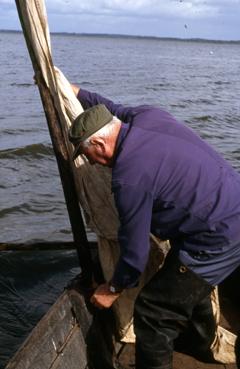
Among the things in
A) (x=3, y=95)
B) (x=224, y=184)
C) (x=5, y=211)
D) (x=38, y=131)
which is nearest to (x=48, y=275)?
(x=5, y=211)

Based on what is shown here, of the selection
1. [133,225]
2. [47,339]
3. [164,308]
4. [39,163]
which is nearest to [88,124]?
[133,225]

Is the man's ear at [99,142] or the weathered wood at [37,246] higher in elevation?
the man's ear at [99,142]

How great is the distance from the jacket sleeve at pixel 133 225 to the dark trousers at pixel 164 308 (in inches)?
11.9

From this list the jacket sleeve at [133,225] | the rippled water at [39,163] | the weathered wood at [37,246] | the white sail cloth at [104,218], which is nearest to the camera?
the jacket sleeve at [133,225]

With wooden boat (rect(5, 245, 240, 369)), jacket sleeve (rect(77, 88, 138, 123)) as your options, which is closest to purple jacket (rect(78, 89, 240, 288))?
jacket sleeve (rect(77, 88, 138, 123))

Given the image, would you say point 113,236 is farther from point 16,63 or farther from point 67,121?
point 16,63

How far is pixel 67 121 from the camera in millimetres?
4043

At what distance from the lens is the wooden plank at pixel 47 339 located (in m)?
3.41

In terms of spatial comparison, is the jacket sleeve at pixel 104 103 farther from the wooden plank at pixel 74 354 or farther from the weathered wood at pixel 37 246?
the wooden plank at pixel 74 354

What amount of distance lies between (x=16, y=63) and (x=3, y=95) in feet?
56.3

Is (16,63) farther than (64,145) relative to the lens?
Yes

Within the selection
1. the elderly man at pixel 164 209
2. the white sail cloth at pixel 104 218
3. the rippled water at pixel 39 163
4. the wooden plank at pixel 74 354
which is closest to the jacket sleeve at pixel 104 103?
the white sail cloth at pixel 104 218

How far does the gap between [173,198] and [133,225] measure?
301 millimetres

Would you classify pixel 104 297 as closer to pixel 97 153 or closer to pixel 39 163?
pixel 97 153
